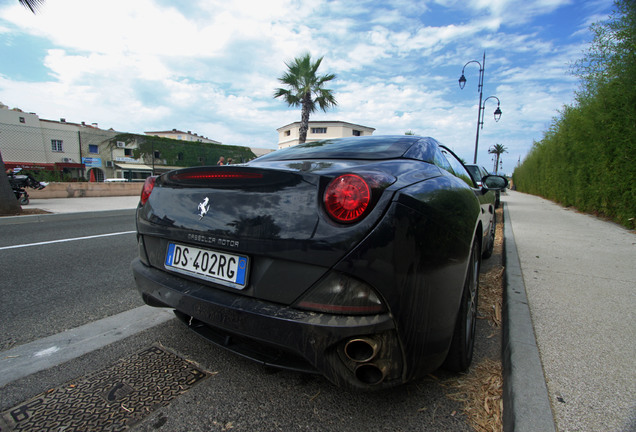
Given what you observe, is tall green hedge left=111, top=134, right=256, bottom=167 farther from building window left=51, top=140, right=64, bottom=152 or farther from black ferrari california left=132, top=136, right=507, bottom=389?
black ferrari california left=132, top=136, right=507, bottom=389

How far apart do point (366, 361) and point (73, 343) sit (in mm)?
1935

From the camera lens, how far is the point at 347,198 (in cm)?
125

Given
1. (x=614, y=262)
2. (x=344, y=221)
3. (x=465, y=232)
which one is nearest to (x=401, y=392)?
(x=465, y=232)

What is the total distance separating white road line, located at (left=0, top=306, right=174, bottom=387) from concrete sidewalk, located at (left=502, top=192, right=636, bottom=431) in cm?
229

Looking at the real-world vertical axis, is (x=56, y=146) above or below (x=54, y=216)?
above

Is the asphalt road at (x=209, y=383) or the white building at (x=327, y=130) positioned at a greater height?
the white building at (x=327, y=130)

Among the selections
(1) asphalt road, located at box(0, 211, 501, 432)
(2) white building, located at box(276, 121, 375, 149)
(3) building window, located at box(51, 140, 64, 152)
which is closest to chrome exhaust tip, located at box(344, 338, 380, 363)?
(1) asphalt road, located at box(0, 211, 501, 432)

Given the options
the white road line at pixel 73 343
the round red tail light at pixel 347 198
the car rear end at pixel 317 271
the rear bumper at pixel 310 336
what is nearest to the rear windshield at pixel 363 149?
the car rear end at pixel 317 271

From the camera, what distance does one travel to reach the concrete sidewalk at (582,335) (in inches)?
54.6

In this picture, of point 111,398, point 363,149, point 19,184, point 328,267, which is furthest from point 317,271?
point 19,184

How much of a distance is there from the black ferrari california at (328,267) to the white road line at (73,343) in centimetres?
78

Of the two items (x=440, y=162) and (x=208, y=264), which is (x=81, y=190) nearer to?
(x=208, y=264)

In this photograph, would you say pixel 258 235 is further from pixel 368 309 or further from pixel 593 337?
pixel 593 337

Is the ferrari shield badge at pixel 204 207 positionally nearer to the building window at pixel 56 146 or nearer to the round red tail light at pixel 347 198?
the round red tail light at pixel 347 198
